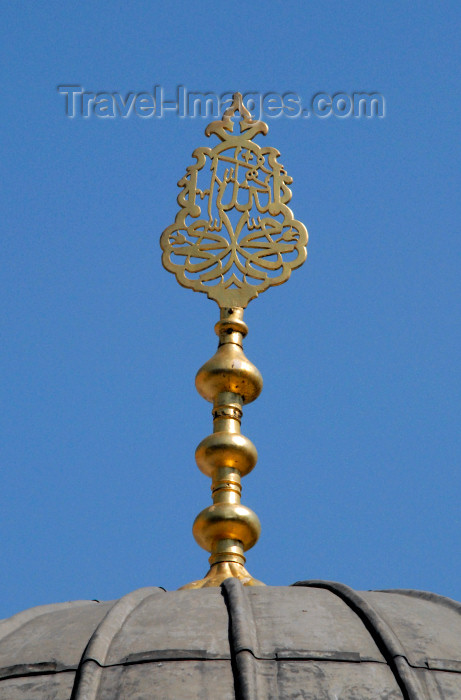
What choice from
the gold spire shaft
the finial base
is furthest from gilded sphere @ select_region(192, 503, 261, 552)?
the finial base

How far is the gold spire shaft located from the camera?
11.2m

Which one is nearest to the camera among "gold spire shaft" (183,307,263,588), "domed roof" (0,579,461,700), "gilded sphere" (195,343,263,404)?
"domed roof" (0,579,461,700)

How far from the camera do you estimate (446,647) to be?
9.10m

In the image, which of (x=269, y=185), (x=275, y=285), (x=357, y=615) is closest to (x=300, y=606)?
(x=357, y=615)

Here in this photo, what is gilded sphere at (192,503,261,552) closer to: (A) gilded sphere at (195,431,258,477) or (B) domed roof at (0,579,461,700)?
(A) gilded sphere at (195,431,258,477)

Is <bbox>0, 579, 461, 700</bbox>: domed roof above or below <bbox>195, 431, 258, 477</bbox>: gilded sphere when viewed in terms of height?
below

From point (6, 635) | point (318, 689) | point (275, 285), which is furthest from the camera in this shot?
point (275, 285)

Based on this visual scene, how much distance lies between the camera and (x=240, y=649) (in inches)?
344

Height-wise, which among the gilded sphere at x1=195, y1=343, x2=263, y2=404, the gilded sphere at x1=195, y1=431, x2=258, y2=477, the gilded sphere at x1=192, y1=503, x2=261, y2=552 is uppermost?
the gilded sphere at x1=195, y1=343, x2=263, y2=404

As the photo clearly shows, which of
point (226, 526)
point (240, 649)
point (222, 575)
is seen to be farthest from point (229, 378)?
point (240, 649)

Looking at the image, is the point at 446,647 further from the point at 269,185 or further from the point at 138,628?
the point at 269,185

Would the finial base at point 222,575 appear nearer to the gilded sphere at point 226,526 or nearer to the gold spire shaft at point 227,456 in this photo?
the gold spire shaft at point 227,456

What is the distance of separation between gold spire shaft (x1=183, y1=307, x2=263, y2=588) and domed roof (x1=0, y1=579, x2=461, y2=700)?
3.94 ft

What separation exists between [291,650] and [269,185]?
529 centimetres
